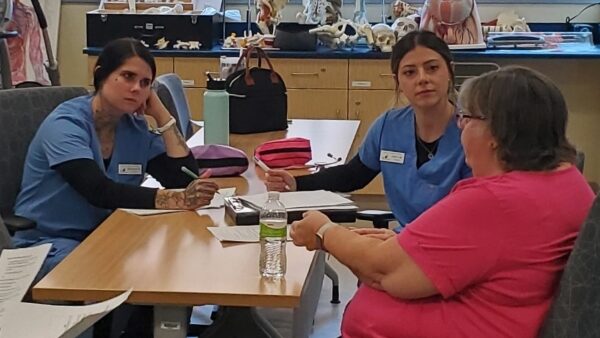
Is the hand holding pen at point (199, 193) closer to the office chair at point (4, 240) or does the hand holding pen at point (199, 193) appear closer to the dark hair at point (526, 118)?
the office chair at point (4, 240)

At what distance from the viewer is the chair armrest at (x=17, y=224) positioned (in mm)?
2580

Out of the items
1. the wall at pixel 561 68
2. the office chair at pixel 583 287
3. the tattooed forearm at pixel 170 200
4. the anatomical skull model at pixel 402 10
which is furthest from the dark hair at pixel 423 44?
the anatomical skull model at pixel 402 10

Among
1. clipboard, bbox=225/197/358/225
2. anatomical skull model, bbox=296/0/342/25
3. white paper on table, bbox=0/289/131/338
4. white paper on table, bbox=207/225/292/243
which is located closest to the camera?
white paper on table, bbox=0/289/131/338

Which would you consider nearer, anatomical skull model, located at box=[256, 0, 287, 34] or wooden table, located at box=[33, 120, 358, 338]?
wooden table, located at box=[33, 120, 358, 338]

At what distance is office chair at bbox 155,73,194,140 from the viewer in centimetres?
367

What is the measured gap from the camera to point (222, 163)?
287cm

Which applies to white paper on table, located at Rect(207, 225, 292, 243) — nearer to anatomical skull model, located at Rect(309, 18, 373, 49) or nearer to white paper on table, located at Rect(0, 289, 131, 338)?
white paper on table, located at Rect(0, 289, 131, 338)

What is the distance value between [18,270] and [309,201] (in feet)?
2.92

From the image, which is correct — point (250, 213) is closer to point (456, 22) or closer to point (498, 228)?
point (498, 228)

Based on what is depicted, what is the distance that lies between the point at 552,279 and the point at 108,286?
2.84 ft

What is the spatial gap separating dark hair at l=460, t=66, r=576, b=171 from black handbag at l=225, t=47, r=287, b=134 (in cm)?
194

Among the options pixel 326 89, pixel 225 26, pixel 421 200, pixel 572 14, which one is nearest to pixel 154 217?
pixel 421 200

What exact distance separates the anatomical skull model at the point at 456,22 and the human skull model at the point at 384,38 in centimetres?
20

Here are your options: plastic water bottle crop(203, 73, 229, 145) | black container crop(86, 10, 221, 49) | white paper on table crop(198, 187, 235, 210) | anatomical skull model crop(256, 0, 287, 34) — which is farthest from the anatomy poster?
white paper on table crop(198, 187, 235, 210)
